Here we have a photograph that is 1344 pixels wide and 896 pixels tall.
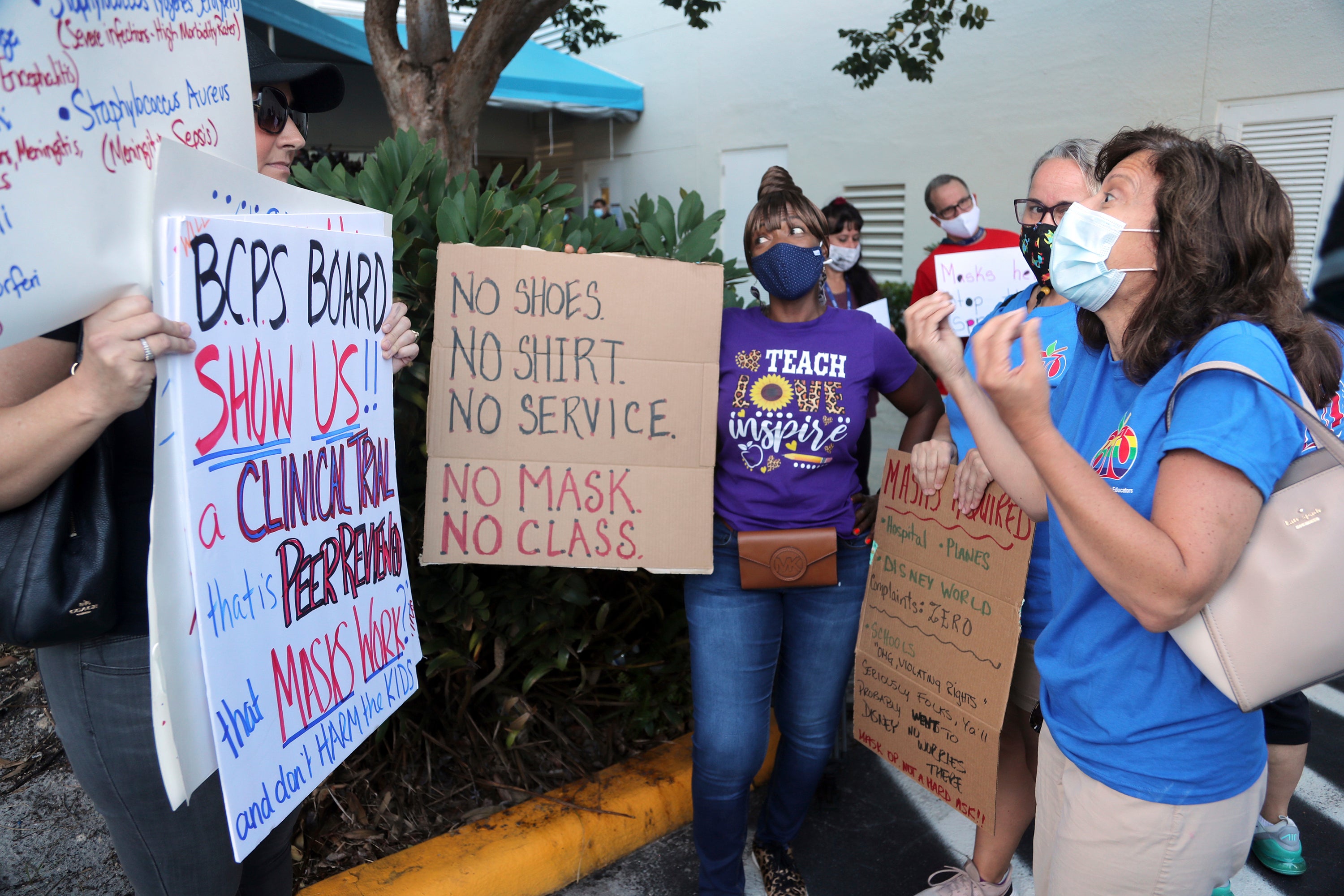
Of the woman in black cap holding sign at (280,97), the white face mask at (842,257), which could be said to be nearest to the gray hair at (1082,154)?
the woman in black cap holding sign at (280,97)

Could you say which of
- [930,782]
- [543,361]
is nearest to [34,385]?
[543,361]

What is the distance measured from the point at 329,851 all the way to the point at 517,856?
1.70ft

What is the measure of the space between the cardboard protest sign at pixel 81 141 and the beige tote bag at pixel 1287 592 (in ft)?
4.91

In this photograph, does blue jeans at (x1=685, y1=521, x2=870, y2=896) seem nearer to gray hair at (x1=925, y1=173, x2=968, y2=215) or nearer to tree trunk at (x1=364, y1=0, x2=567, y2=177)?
gray hair at (x1=925, y1=173, x2=968, y2=215)

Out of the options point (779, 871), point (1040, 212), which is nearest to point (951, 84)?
point (1040, 212)

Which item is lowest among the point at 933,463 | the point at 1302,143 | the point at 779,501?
the point at 779,501

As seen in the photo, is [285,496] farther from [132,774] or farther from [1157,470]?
[1157,470]

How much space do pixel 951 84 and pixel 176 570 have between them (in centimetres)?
1000

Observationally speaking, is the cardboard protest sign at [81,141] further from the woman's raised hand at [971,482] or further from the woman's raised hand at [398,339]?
the woman's raised hand at [971,482]

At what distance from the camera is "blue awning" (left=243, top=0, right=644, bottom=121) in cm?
890

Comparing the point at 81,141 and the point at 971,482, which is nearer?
the point at 81,141

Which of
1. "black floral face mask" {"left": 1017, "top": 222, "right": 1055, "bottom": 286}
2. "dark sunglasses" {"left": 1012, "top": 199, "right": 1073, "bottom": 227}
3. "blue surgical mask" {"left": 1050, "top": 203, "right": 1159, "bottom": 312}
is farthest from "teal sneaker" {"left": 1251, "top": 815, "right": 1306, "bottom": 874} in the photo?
"blue surgical mask" {"left": 1050, "top": 203, "right": 1159, "bottom": 312}

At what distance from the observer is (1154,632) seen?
1.38 metres

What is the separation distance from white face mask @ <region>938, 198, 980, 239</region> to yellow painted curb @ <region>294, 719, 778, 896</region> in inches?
128
